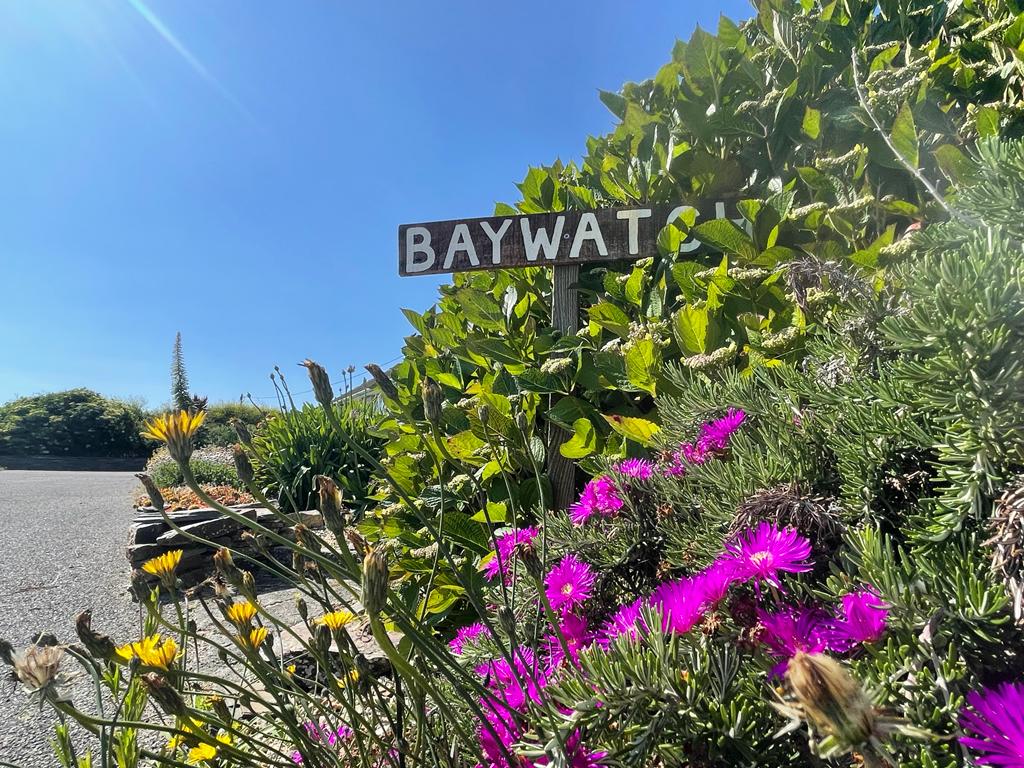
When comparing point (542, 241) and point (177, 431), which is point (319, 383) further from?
point (542, 241)

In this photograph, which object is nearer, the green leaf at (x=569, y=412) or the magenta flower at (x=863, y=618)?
the magenta flower at (x=863, y=618)

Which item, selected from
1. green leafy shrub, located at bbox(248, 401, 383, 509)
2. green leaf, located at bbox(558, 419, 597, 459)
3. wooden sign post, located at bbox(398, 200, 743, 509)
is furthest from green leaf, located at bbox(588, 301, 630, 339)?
green leafy shrub, located at bbox(248, 401, 383, 509)

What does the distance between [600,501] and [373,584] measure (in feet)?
1.80

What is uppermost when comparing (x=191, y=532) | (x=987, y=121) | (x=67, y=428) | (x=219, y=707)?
(x=67, y=428)

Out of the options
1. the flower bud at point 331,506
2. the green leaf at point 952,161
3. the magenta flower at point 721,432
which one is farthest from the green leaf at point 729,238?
the flower bud at point 331,506

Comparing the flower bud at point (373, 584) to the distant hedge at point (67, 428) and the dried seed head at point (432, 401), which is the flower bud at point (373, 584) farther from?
the distant hedge at point (67, 428)

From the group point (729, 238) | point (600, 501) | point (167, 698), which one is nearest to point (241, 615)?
point (167, 698)

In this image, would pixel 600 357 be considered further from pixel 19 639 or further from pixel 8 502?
pixel 8 502

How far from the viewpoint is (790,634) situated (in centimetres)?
60

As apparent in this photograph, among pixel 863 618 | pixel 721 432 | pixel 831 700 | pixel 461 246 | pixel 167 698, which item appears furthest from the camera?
pixel 461 246

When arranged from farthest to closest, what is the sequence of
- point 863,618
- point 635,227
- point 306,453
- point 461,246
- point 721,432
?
point 306,453 → point 461,246 → point 635,227 → point 721,432 → point 863,618

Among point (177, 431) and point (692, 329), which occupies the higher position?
point (692, 329)

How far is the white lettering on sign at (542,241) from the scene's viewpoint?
2004 mm

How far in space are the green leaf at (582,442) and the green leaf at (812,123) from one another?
101cm
